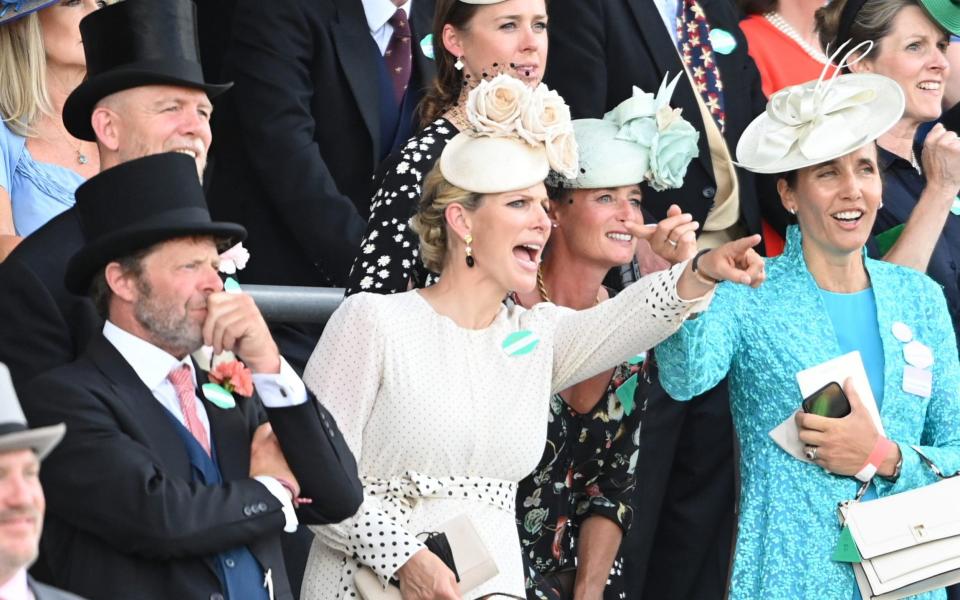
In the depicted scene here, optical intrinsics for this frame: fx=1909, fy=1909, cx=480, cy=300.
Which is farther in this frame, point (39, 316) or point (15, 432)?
point (39, 316)

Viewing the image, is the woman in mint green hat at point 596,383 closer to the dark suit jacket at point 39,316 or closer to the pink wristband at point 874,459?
the pink wristband at point 874,459

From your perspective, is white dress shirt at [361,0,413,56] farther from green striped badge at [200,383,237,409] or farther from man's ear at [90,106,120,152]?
green striped badge at [200,383,237,409]

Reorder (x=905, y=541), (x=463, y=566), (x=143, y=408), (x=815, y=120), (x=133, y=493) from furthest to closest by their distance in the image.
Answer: (x=815, y=120) < (x=905, y=541) < (x=463, y=566) < (x=143, y=408) < (x=133, y=493)

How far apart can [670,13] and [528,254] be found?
193 centimetres

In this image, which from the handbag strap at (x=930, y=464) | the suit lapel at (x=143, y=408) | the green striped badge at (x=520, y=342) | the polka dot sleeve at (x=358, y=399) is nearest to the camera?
the suit lapel at (x=143, y=408)

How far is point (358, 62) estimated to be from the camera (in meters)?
6.54

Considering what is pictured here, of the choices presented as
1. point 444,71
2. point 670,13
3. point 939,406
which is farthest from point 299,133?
point 939,406

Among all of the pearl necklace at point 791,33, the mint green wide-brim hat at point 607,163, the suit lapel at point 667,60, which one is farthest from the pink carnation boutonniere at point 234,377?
the pearl necklace at point 791,33

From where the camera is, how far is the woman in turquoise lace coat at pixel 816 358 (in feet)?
18.4

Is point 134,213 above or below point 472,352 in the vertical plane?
above

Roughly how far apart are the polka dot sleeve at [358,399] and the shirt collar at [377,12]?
1.73 m

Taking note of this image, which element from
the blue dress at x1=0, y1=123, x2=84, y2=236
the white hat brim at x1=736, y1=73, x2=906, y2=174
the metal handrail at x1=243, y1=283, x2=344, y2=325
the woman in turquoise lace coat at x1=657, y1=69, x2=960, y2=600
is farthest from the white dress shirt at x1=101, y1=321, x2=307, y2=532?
the white hat brim at x1=736, y1=73, x2=906, y2=174

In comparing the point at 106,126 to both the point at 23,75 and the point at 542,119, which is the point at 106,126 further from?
the point at 542,119

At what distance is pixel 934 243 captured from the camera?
661 cm
